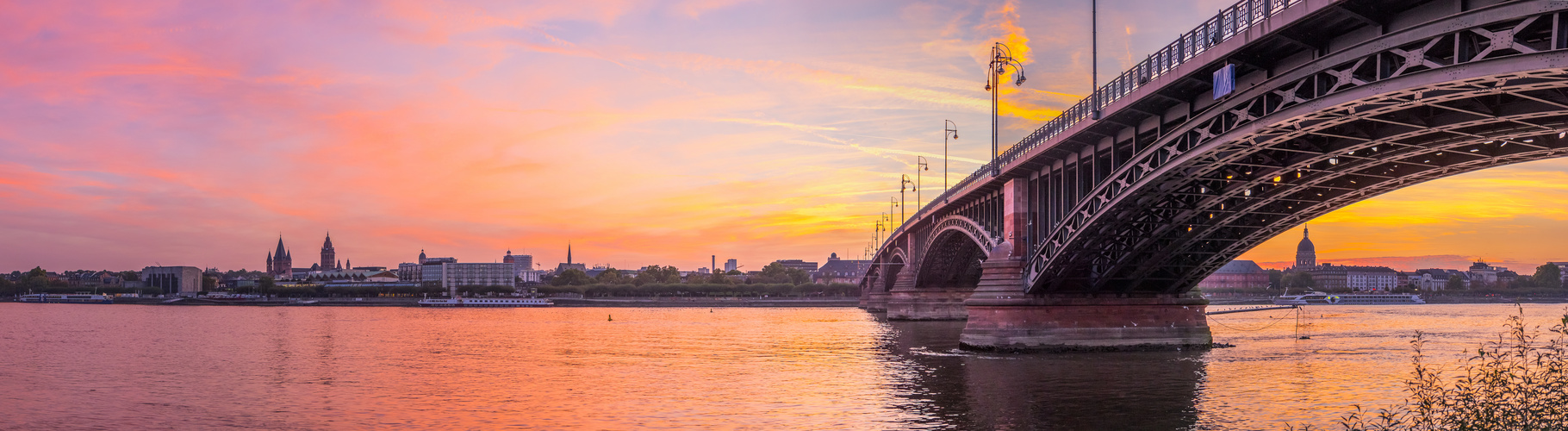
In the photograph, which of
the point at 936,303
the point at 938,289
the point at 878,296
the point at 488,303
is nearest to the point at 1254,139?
the point at 936,303

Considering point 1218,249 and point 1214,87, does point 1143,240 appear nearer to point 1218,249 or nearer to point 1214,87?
point 1218,249

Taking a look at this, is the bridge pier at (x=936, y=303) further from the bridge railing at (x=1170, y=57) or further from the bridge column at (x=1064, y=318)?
the bridge railing at (x=1170, y=57)

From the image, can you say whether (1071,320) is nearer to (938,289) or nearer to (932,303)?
(932,303)

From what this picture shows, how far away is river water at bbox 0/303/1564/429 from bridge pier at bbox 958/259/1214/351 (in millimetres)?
1415

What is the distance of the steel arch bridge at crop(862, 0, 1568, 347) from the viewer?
24703 millimetres

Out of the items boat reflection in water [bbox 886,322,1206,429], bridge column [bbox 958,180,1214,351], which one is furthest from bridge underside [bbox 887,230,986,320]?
boat reflection in water [bbox 886,322,1206,429]

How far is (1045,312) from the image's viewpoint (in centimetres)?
5328

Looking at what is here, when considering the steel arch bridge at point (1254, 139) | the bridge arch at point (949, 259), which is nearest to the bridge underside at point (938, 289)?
the bridge arch at point (949, 259)

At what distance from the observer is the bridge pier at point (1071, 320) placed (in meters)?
53.0

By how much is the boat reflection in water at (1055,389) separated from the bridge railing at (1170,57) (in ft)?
35.2

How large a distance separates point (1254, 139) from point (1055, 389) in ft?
35.3

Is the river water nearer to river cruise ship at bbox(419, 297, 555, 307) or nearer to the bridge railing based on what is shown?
the bridge railing

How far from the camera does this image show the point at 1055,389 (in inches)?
1480

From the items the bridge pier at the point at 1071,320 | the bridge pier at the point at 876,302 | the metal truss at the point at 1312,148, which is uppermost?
the metal truss at the point at 1312,148
